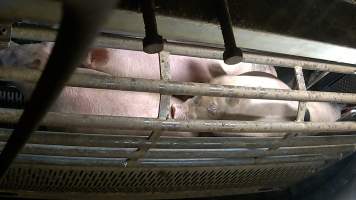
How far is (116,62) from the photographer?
1465 mm

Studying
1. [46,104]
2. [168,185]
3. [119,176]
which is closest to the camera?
[46,104]

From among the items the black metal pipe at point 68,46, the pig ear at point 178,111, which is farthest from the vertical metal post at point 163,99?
the black metal pipe at point 68,46

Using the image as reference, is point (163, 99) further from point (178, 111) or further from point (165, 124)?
point (178, 111)

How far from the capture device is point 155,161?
1630 mm

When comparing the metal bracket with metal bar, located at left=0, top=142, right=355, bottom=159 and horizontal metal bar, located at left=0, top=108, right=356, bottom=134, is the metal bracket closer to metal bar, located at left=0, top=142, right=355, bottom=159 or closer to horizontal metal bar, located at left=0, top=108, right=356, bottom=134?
horizontal metal bar, located at left=0, top=108, right=356, bottom=134

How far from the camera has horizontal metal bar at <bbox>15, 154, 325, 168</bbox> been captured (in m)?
1.43

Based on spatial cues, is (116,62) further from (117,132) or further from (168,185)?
(168,185)

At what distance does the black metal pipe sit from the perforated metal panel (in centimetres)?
109

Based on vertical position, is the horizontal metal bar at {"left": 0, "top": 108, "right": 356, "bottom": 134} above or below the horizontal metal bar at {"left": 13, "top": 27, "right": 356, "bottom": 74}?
below

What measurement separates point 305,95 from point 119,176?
824 mm

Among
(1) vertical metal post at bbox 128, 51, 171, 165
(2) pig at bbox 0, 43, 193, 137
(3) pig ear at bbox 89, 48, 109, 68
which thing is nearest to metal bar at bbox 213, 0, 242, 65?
(1) vertical metal post at bbox 128, 51, 171, 165

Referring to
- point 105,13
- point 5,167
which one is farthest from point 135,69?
point 105,13

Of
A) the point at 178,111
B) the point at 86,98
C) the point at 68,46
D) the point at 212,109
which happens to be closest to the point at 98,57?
the point at 86,98

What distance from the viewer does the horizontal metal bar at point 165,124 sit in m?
1.12
